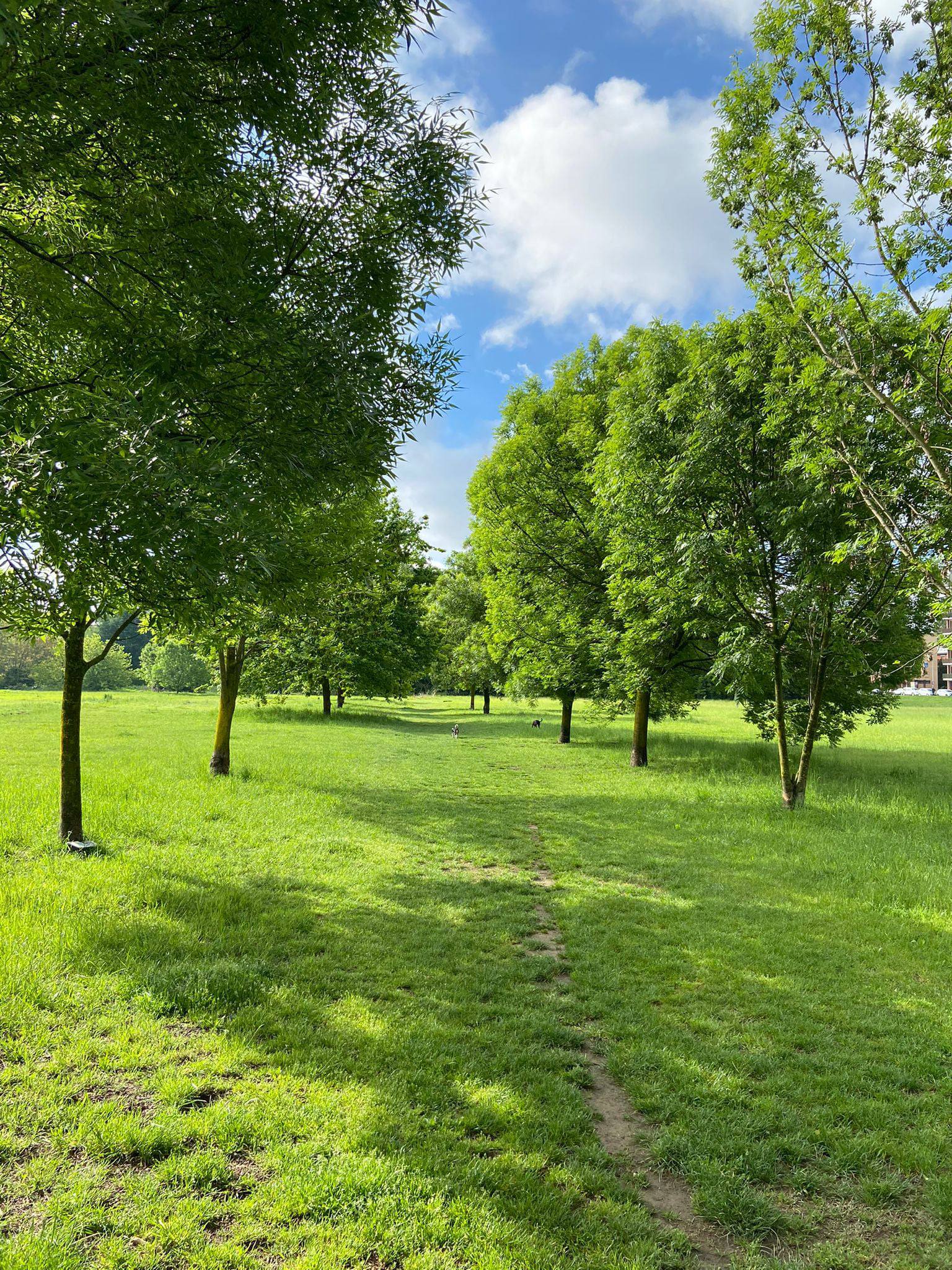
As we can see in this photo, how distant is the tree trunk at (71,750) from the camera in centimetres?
833

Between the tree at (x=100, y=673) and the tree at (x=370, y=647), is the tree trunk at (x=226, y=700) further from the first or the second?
the tree at (x=100, y=673)

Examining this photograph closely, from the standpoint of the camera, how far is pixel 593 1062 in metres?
4.61

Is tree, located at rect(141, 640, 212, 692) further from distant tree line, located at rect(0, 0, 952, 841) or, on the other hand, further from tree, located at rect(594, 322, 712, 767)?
distant tree line, located at rect(0, 0, 952, 841)

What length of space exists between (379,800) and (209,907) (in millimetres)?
6591

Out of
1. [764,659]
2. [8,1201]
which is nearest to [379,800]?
[764,659]

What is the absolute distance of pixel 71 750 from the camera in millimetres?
8508

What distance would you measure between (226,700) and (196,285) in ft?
33.2

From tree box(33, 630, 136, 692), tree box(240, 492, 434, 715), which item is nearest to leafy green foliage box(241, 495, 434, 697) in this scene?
tree box(240, 492, 434, 715)

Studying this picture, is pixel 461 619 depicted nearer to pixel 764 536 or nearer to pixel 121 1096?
pixel 764 536

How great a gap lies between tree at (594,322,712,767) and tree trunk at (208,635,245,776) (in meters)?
9.33

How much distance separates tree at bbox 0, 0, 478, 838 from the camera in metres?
3.95

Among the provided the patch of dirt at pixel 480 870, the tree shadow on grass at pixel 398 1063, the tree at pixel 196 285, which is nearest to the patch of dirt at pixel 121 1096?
the tree shadow on grass at pixel 398 1063

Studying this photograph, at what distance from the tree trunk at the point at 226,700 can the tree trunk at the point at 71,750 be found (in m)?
5.06

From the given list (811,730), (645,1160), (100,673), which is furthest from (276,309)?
(100,673)
